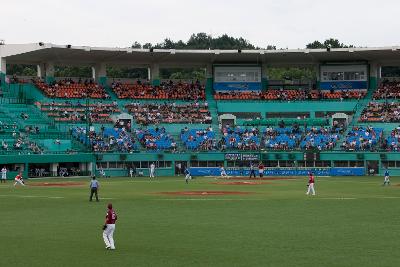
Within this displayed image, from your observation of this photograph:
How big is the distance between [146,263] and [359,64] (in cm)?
8692

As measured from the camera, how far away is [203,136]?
91438 millimetres

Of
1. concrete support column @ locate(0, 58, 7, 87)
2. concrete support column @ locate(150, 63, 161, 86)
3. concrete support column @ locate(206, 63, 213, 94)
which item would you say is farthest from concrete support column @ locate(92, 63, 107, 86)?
concrete support column @ locate(206, 63, 213, 94)

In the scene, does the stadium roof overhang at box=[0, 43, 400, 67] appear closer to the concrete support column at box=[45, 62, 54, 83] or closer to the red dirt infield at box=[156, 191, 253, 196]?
the concrete support column at box=[45, 62, 54, 83]

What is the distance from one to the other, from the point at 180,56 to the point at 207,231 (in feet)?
243

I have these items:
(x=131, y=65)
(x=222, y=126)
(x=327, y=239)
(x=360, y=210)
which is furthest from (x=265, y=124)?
(x=327, y=239)

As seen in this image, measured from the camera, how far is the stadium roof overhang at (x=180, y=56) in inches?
3634

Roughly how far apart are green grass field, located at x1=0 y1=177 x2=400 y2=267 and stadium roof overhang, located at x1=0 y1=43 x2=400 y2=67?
50.3 metres

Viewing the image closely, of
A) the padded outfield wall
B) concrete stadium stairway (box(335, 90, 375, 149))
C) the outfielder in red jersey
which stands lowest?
the outfielder in red jersey

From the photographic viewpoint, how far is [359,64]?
336 feet

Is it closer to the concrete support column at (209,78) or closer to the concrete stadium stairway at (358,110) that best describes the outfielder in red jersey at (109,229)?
the concrete stadium stairway at (358,110)

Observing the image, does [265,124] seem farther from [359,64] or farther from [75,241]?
[75,241]

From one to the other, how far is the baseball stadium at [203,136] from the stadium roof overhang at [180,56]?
0.68ft

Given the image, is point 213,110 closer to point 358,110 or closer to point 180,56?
point 180,56

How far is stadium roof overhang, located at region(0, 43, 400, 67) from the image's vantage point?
92312 mm
